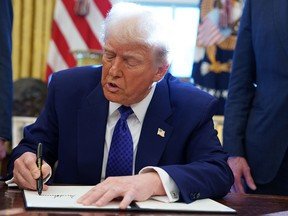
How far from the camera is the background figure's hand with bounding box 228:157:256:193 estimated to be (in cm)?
283

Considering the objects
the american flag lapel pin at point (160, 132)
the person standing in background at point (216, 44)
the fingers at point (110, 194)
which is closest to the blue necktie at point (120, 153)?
the american flag lapel pin at point (160, 132)

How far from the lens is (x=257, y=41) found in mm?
2920

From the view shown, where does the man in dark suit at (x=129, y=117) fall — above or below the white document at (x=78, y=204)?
above

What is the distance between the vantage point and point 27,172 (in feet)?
6.87

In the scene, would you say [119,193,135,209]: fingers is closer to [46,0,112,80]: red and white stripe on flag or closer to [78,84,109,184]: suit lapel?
[78,84,109,184]: suit lapel

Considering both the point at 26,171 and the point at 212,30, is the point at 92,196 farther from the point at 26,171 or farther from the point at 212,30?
the point at 212,30

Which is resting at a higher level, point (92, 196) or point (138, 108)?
point (138, 108)

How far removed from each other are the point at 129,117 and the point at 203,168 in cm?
44

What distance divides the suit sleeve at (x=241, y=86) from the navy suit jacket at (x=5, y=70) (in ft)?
3.69

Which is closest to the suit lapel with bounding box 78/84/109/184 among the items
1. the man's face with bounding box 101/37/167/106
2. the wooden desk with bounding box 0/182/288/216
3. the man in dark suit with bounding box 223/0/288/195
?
the man's face with bounding box 101/37/167/106

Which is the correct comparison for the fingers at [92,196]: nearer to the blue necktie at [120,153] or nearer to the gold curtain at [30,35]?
the blue necktie at [120,153]

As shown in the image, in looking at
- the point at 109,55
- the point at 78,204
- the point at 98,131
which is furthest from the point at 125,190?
the point at 109,55

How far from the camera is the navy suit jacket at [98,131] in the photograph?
243cm

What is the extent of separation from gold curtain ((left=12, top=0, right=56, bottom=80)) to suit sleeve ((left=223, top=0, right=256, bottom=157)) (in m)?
2.90
